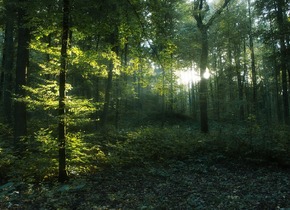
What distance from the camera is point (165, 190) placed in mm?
7801

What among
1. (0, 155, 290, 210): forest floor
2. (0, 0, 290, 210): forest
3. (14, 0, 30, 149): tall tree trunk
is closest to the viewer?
(0, 155, 290, 210): forest floor

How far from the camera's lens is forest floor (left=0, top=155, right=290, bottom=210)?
6531mm

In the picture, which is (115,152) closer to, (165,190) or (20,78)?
(165,190)

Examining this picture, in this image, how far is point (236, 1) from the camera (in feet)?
92.3

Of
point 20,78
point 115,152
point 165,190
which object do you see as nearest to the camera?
point 165,190


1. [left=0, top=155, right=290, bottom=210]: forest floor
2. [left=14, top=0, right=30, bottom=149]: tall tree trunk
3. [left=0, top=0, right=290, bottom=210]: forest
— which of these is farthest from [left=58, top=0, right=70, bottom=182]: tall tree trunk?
[left=14, top=0, right=30, bottom=149]: tall tree trunk

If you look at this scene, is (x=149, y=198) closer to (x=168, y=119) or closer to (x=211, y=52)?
(x=168, y=119)

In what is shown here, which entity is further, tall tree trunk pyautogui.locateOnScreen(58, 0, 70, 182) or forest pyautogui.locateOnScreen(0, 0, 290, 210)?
tall tree trunk pyautogui.locateOnScreen(58, 0, 70, 182)

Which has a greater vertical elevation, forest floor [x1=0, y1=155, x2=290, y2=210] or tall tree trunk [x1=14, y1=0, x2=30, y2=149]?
tall tree trunk [x1=14, y1=0, x2=30, y2=149]

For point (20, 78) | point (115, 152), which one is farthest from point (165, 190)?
point (20, 78)

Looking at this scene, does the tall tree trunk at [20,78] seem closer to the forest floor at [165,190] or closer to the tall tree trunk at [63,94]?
the tall tree trunk at [63,94]

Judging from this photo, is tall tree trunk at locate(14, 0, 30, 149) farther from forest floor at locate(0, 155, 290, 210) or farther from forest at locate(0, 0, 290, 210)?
forest floor at locate(0, 155, 290, 210)

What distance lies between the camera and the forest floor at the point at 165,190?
6531 millimetres

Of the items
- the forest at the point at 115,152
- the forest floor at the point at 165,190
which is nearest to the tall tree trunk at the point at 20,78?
the forest at the point at 115,152
